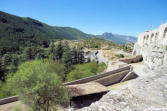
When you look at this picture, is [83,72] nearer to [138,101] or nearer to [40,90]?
[40,90]

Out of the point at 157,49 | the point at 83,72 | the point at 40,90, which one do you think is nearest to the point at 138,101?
the point at 40,90

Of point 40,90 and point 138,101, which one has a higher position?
point 138,101

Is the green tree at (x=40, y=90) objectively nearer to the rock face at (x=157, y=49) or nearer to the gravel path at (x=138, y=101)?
the gravel path at (x=138, y=101)

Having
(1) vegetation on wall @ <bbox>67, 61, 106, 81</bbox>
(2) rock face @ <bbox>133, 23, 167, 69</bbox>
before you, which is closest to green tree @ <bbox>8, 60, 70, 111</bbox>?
(2) rock face @ <bbox>133, 23, 167, 69</bbox>

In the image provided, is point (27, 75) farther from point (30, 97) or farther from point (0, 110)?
point (0, 110)

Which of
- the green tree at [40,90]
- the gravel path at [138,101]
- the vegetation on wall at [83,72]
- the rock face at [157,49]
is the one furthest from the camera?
the vegetation on wall at [83,72]

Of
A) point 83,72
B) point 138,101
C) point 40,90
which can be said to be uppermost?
point 138,101

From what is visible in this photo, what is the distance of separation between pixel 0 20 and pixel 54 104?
14296 centimetres

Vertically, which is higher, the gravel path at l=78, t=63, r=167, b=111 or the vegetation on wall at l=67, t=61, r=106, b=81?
the gravel path at l=78, t=63, r=167, b=111

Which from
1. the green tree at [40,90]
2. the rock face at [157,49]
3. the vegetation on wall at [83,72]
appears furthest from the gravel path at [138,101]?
the vegetation on wall at [83,72]

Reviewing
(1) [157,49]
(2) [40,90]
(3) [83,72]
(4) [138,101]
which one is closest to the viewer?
(4) [138,101]

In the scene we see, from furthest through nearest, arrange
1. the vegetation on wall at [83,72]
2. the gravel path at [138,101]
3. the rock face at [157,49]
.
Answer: the vegetation on wall at [83,72]
the rock face at [157,49]
the gravel path at [138,101]

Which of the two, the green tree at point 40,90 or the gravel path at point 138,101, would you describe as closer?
the gravel path at point 138,101

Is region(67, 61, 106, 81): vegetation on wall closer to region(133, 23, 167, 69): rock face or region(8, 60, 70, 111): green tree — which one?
region(8, 60, 70, 111): green tree
